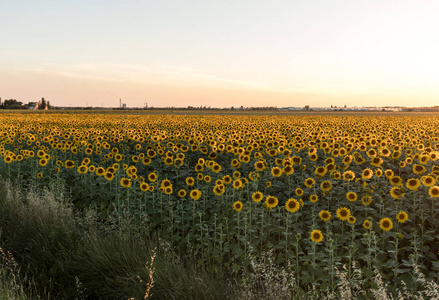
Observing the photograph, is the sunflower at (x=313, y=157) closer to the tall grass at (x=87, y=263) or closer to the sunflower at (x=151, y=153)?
the sunflower at (x=151, y=153)

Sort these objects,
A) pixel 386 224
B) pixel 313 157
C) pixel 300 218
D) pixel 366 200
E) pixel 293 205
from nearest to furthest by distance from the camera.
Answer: pixel 386 224, pixel 293 205, pixel 366 200, pixel 300 218, pixel 313 157

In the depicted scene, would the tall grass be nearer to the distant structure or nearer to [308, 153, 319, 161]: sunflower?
[308, 153, 319, 161]: sunflower

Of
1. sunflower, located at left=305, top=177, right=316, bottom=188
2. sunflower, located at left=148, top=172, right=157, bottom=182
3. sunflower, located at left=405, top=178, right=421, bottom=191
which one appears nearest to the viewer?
sunflower, located at left=405, top=178, right=421, bottom=191

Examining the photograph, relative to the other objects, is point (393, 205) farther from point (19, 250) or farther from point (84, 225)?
point (19, 250)

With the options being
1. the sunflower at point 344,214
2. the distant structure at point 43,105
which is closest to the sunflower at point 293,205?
the sunflower at point 344,214

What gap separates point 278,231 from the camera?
6609 mm

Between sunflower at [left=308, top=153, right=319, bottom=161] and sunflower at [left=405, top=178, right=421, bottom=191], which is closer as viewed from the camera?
sunflower at [left=405, top=178, right=421, bottom=191]

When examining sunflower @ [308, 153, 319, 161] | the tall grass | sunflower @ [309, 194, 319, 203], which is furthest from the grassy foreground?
sunflower @ [308, 153, 319, 161]

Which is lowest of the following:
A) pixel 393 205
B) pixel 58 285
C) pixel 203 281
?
pixel 58 285

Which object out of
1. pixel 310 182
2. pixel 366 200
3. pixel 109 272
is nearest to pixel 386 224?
pixel 366 200

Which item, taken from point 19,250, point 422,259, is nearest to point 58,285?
point 19,250

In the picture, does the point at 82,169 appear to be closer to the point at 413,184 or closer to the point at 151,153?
the point at 151,153

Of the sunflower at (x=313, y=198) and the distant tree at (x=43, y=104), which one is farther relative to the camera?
the distant tree at (x=43, y=104)

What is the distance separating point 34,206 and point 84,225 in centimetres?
124
